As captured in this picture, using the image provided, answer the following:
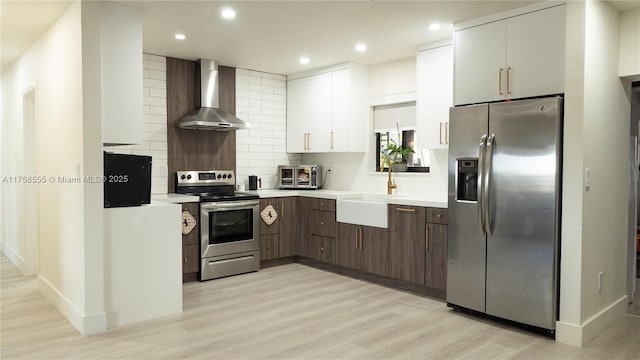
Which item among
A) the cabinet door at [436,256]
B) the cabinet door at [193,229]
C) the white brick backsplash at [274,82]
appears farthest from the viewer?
the white brick backsplash at [274,82]

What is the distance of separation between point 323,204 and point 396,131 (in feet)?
4.10

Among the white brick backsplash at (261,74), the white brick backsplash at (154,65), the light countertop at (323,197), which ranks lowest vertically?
the light countertop at (323,197)

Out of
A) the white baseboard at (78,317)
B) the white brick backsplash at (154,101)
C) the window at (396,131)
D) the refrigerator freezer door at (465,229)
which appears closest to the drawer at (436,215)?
the refrigerator freezer door at (465,229)

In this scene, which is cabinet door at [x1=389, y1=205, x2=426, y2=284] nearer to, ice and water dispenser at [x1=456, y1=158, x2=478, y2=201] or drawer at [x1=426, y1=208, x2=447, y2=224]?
drawer at [x1=426, y1=208, x2=447, y2=224]

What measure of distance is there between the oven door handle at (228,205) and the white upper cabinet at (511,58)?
8.70ft

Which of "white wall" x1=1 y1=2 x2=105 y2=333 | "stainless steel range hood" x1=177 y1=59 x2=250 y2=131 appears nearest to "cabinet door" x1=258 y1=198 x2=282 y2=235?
"stainless steel range hood" x1=177 y1=59 x2=250 y2=131

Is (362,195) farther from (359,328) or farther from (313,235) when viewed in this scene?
(359,328)

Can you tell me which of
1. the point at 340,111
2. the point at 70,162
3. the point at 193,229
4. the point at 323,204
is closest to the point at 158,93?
the point at 193,229

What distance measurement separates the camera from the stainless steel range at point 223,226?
5.11 metres

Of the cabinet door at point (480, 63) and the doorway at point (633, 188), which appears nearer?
the cabinet door at point (480, 63)

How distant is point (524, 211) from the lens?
347 cm

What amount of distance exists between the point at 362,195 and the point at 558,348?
112 inches

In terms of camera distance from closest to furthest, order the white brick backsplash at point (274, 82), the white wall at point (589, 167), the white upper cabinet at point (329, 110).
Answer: the white wall at point (589, 167), the white upper cabinet at point (329, 110), the white brick backsplash at point (274, 82)

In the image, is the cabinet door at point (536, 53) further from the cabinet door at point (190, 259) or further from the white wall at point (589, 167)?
the cabinet door at point (190, 259)
